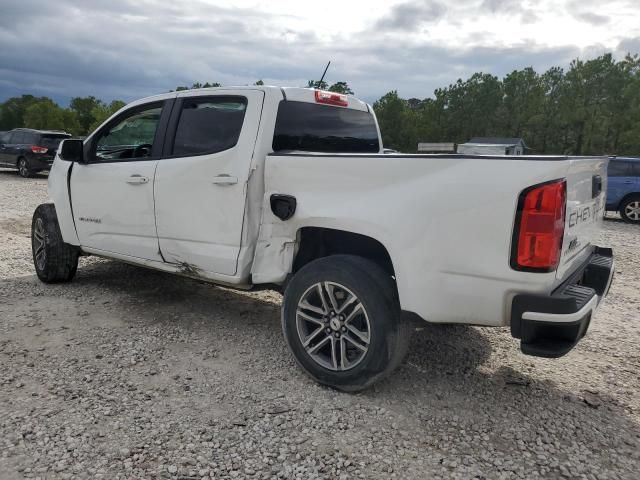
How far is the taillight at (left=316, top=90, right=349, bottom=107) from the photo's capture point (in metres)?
4.09

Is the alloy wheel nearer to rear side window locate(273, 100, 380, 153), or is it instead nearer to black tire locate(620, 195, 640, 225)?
rear side window locate(273, 100, 380, 153)

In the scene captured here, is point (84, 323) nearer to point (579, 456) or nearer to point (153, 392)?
point (153, 392)

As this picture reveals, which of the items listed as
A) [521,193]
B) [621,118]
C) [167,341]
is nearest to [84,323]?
[167,341]

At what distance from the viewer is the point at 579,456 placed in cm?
264

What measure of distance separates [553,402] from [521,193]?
148 cm

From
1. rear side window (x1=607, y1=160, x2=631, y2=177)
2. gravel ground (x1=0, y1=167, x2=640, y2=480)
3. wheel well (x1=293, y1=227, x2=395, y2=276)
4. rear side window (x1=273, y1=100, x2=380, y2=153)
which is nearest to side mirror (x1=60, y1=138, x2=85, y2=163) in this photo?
gravel ground (x1=0, y1=167, x2=640, y2=480)

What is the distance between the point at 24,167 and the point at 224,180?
17317mm

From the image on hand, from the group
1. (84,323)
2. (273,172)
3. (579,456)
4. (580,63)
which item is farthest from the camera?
(580,63)

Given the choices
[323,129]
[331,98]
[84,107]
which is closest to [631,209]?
[331,98]

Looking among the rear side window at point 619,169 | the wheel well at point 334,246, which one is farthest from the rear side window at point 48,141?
the wheel well at point 334,246

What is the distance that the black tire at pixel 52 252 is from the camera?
523 cm

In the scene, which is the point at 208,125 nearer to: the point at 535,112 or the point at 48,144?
the point at 48,144

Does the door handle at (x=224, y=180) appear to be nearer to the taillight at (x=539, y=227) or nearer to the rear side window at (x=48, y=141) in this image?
the taillight at (x=539, y=227)

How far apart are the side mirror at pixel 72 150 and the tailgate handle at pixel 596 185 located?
4.20 metres
